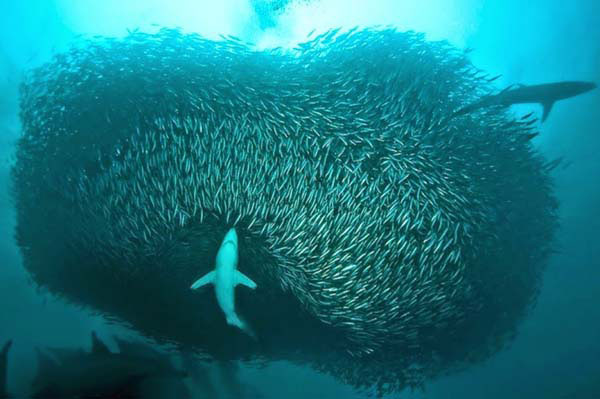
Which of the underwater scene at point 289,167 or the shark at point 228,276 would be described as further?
the underwater scene at point 289,167

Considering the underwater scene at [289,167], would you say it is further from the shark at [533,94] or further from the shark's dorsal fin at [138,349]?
the shark's dorsal fin at [138,349]

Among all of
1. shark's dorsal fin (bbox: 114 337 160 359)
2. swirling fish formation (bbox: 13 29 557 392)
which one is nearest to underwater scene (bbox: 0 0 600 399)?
swirling fish formation (bbox: 13 29 557 392)

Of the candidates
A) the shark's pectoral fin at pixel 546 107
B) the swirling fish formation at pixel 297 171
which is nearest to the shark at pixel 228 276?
the swirling fish formation at pixel 297 171

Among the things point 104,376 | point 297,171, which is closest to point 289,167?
point 297,171

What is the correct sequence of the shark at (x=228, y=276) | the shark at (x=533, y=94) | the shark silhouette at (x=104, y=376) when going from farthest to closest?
the shark silhouette at (x=104, y=376), the shark at (x=533, y=94), the shark at (x=228, y=276)

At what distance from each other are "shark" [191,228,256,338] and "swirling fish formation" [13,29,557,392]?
0.61 meters

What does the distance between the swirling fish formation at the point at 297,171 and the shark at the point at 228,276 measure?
0.61 metres

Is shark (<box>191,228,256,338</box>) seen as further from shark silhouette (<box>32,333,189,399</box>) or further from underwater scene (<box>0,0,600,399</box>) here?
shark silhouette (<box>32,333,189,399</box>)

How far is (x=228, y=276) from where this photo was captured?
5.56 meters

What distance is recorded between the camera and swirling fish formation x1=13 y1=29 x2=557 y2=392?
5824 mm

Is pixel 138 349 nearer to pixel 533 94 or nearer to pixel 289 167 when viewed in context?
pixel 289 167

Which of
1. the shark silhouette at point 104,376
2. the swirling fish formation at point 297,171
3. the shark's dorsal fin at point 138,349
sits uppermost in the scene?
the swirling fish formation at point 297,171

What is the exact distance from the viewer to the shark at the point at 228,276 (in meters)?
5.37

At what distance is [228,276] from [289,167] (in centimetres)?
207
